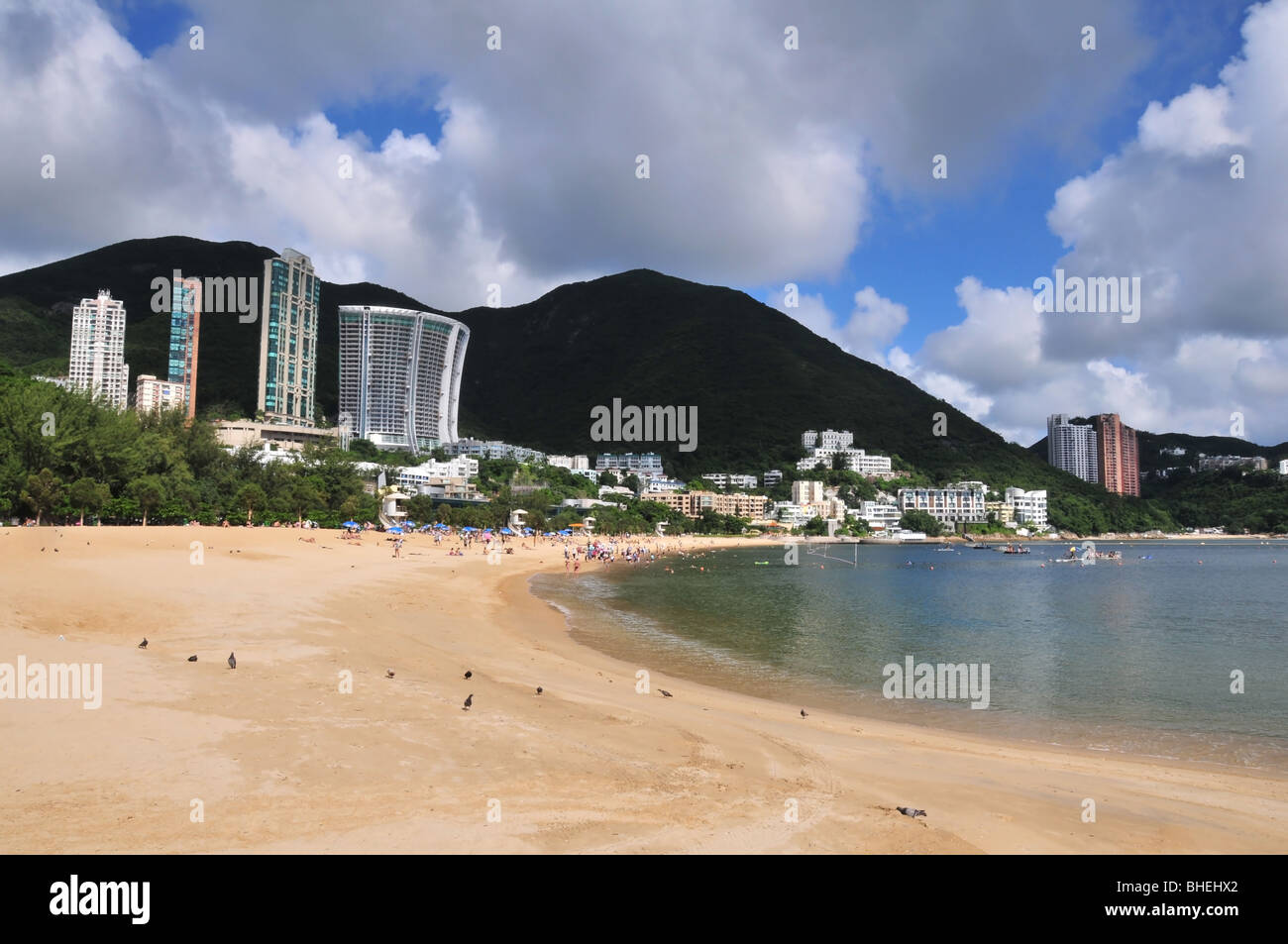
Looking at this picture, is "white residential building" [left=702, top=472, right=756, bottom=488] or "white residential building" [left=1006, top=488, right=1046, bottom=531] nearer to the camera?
"white residential building" [left=1006, top=488, right=1046, bottom=531]

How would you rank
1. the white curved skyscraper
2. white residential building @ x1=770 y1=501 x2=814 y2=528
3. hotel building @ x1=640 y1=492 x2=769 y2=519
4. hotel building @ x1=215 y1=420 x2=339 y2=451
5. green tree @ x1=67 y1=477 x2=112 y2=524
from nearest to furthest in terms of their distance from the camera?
1. green tree @ x1=67 y1=477 x2=112 y2=524
2. hotel building @ x1=215 y1=420 x2=339 y2=451
3. hotel building @ x1=640 y1=492 x2=769 y2=519
4. white residential building @ x1=770 y1=501 x2=814 y2=528
5. the white curved skyscraper

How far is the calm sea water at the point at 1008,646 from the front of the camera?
1451cm

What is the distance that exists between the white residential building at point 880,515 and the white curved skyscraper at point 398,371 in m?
111

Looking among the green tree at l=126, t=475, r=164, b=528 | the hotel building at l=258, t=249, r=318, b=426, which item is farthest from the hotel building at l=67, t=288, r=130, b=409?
the green tree at l=126, t=475, r=164, b=528

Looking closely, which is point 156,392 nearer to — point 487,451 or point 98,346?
point 98,346

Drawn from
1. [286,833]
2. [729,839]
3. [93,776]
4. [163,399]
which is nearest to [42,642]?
[93,776]

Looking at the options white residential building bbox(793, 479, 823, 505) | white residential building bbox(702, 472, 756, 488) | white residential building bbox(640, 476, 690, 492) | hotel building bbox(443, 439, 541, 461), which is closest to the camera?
white residential building bbox(640, 476, 690, 492)

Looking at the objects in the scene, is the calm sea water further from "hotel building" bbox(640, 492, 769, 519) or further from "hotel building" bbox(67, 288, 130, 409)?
"hotel building" bbox(67, 288, 130, 409)

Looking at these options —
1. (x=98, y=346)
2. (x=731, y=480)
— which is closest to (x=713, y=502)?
(x=731, y=480)

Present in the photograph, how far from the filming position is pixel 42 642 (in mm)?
12406

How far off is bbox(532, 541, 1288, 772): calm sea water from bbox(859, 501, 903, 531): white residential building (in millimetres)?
115120

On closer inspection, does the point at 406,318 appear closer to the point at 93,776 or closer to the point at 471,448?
the point at 471,448

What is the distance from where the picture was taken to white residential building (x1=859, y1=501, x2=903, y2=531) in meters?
169

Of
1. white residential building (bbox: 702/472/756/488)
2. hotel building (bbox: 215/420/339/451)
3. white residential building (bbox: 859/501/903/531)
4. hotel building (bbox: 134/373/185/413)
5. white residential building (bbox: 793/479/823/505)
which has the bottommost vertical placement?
white residential building (bbox: 859/501/903/531)
